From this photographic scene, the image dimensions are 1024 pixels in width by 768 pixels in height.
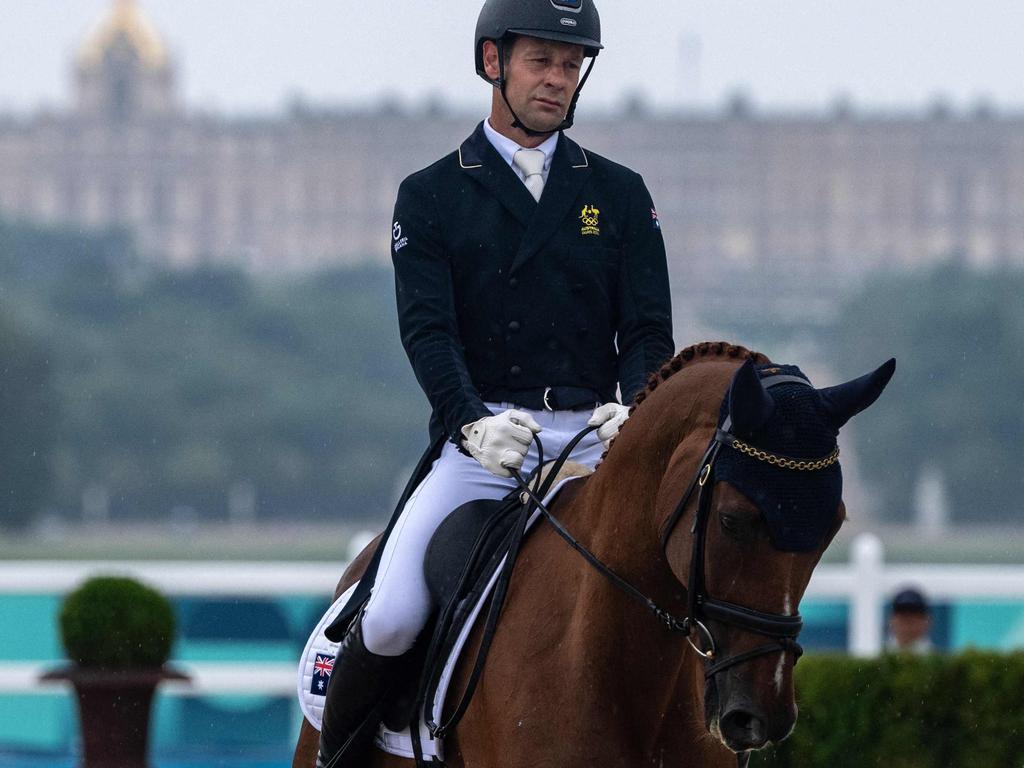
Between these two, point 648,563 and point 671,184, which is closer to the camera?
point 648,563

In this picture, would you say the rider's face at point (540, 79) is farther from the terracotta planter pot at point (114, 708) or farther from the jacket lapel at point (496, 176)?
the terracotta planter pot at point (114, 708)

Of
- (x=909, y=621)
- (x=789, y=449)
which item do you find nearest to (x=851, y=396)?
(x=789, y=449)

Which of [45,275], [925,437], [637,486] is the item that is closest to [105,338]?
[45,275]

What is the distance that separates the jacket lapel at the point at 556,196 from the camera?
3.93 meters

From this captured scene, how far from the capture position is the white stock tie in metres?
4.06

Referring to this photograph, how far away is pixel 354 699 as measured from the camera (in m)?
3.82

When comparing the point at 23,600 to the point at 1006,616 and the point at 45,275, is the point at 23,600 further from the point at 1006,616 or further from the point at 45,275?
the point at 45,275

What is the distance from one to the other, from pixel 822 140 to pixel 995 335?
25.1 meters

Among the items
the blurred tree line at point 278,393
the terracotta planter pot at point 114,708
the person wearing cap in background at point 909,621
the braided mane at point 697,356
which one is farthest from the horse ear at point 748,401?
the blurred tree line at point 278,393

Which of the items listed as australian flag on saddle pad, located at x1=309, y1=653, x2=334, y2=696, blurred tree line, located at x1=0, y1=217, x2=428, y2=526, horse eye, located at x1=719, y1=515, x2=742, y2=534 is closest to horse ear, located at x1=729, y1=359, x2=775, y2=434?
horse eye, located at x1=719, y1=515, x2=742, y2=534

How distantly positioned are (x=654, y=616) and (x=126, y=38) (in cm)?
11865

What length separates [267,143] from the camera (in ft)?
341

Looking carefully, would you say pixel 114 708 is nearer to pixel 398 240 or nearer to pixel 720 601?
pixel 398 240

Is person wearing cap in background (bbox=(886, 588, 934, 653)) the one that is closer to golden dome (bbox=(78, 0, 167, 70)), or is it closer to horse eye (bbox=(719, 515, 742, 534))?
horse eye (bbox=(719, 515, 742, 534))
